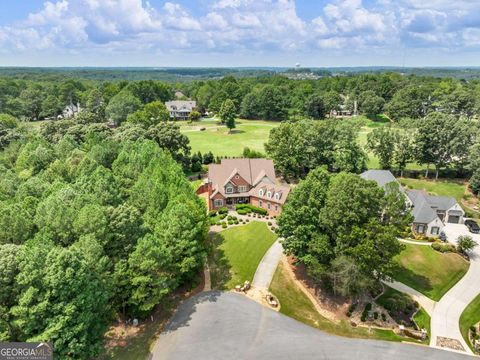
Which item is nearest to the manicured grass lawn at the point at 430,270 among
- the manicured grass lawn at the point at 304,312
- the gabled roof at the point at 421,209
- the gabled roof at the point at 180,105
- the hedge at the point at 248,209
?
the gabled roof at the point at 421,209

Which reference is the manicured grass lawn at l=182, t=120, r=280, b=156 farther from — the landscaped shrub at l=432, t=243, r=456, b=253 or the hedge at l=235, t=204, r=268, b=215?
the landscaped shrub at l=432, t=243, r=456, b=253

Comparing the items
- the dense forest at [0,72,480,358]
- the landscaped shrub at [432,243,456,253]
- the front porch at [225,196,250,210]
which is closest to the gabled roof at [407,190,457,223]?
the landscaped shrub at [432,243,456,253]

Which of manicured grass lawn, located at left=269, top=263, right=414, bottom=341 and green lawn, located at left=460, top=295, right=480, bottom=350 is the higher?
manicured grass lawn, located at left=269, top=263, right=414, bottom=341

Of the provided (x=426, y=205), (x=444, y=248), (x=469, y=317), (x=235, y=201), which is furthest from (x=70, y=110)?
(x=469, y=317)

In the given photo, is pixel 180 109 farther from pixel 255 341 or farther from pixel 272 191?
pixel 255 341

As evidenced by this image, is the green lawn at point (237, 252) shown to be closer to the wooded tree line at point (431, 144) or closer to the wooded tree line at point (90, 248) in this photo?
the wooded tree line at point (90, 248)
